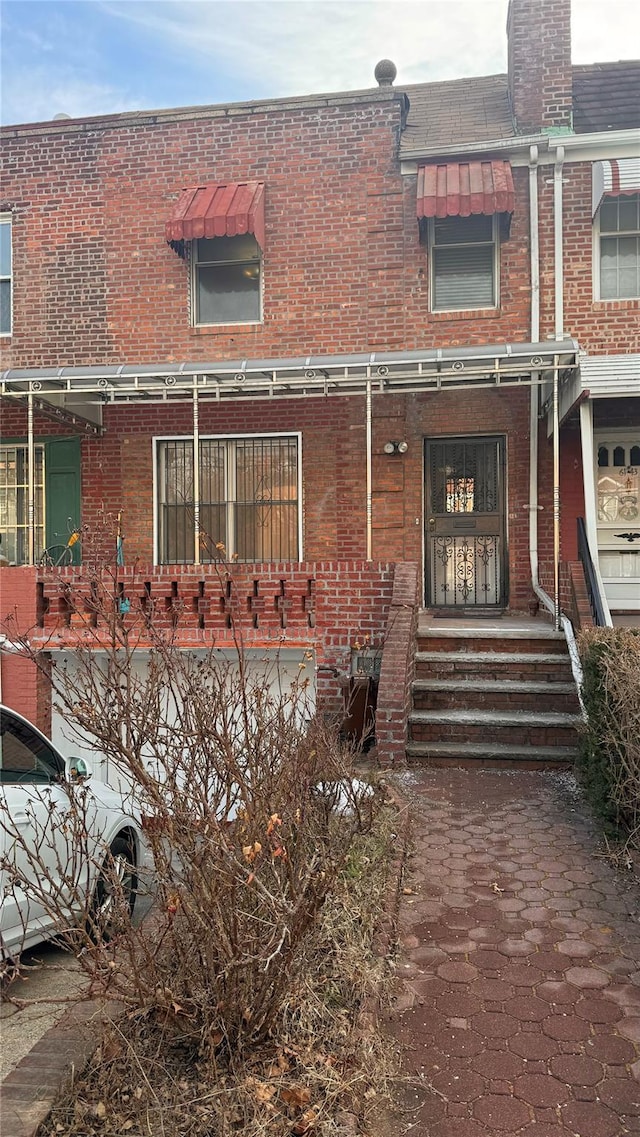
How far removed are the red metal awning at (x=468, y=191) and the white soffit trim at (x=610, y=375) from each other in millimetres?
2456

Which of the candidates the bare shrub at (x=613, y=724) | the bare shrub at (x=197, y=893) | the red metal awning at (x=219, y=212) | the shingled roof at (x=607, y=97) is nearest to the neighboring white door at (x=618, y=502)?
the shingled roof at (x=607, y=97)

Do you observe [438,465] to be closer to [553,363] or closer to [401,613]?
[553,363]

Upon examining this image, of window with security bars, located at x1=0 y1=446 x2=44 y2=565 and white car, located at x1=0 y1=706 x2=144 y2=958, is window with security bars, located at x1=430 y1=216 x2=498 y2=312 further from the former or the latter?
white car, located at x1=0 y1=706 x2=144 y2=958

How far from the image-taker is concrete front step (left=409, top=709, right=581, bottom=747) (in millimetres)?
6613

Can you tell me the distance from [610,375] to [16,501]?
351 inches

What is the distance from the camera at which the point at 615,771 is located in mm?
4797

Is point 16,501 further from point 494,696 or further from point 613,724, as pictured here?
point 613,724

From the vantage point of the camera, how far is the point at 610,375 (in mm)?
8836

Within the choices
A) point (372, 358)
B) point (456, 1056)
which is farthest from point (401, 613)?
point (456, 1056)

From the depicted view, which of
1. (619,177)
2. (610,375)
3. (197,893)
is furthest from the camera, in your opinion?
(619,177)

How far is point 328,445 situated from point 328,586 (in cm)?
365

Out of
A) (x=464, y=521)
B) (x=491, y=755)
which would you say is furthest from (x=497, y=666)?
(x=464, y=521)

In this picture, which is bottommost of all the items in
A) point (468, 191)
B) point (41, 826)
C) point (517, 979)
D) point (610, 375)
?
point (517, 979)

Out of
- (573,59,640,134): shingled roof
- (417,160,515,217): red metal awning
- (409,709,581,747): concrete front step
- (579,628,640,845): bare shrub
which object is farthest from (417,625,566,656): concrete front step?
(573,59,640,134): shingled roof
